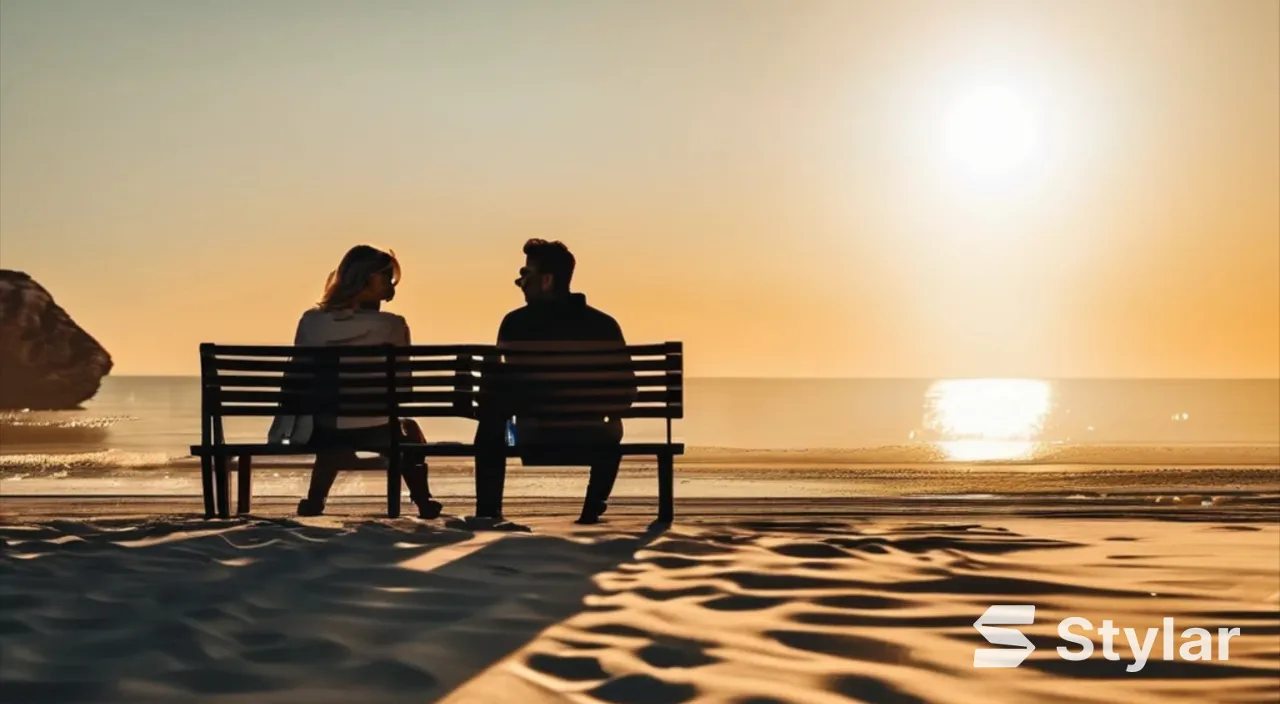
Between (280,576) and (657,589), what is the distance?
1639 millimetres

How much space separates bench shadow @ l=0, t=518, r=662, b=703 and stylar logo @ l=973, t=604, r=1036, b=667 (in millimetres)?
1571

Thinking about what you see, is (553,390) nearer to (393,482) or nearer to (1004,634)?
(393,482)

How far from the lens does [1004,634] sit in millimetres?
5281

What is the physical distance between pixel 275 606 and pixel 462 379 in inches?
152

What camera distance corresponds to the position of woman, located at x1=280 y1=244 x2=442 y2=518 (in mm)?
9719

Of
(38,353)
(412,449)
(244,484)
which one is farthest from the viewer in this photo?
(38,353)

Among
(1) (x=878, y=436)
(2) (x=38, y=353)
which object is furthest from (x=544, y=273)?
(2) (x=38, y=353)

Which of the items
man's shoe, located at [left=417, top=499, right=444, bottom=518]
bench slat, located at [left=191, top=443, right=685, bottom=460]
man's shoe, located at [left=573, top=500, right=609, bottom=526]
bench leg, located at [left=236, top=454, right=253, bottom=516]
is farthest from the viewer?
bench leg, located at [left=236, top=454, right=253, bottom=516]

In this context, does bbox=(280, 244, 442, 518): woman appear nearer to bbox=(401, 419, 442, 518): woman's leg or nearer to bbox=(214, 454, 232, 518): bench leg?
bbox=(401, 419, 442, 518): woman's leg

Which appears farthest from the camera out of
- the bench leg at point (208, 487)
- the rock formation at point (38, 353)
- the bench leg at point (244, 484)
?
the rock formation at point (38, 353)

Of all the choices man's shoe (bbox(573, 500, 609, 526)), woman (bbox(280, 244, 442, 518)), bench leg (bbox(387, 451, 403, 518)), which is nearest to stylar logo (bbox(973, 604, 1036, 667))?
man's shoe (bbox(573, 500, 609, 526))

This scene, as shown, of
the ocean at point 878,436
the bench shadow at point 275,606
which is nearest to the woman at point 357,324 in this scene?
the bench shadow at point 275,606

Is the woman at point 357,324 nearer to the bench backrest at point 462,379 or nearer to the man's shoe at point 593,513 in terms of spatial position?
the bench backrest at point 462,379

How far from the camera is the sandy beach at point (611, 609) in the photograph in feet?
14.7
